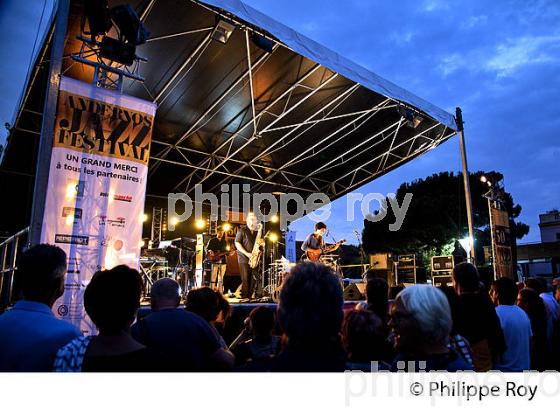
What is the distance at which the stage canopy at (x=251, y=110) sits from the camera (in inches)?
261

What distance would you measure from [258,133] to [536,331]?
25.3 feet

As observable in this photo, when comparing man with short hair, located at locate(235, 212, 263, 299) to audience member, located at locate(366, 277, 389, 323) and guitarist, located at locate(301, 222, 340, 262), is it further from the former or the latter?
audience member, located at locate(366, 277, 389, 323)

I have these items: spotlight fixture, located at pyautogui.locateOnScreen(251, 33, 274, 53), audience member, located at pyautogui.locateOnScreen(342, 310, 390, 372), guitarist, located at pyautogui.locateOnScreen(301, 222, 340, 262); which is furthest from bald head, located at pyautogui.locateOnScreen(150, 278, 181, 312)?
guitarist, located at pyautogui.locateOnScreen(301, 222, 340, 262)

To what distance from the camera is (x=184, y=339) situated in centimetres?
200

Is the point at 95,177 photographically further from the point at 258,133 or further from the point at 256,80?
the point at 258,133

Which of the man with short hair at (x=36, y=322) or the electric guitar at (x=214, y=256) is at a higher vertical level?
the electric guitar at (x=214, y=256)

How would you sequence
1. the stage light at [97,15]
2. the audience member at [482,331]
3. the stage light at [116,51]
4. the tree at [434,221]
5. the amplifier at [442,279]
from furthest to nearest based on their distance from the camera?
the tree at [434,221], the amplifier at [442,279], the stage light at [116,51], the stage light at [97,15], the audience member at [482,331]

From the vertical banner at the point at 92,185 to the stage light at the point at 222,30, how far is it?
2899 millimetres

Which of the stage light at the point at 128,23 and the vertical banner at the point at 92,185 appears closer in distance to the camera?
the vertical banner at the point at 92,185

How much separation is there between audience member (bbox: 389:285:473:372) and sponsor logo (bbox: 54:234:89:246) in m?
3.14

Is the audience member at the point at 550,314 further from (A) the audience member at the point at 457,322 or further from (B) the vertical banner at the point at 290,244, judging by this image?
(B) the vertical banner at the point at 290,244

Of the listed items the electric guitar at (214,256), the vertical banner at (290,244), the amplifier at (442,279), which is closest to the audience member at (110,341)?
the electric guitar at (214,256)

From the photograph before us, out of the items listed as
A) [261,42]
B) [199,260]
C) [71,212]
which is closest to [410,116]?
[261,42]
